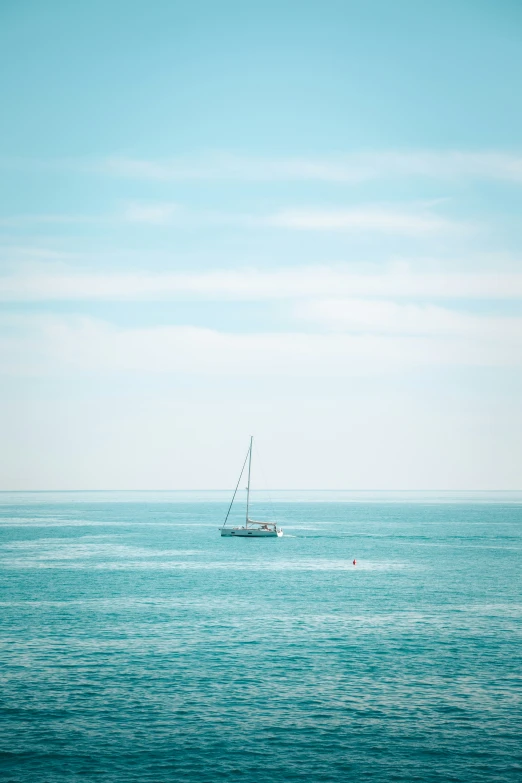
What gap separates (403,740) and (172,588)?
58.4m

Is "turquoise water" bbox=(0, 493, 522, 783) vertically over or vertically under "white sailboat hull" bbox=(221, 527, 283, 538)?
over

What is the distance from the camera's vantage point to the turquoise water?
39.4m

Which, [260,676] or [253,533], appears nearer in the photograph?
[260,676]

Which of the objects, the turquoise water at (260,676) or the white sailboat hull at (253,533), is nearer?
the turquoise water at (260,676)

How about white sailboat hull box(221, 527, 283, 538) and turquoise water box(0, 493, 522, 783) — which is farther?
white sailboat hull box(221, 527, 283, 538)

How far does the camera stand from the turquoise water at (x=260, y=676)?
129 ft

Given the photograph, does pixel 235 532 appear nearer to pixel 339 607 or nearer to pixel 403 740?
pixel 339 607

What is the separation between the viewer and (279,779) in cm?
3719

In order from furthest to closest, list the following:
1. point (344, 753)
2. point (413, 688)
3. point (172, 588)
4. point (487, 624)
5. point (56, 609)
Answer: point (172, 588) → point (56, 609) → point (487, 624) → point (413, 688) → point (344, 753)

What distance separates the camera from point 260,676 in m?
54.3

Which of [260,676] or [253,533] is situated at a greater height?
[260,676]

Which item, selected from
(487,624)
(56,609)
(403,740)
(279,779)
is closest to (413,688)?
(403,740)

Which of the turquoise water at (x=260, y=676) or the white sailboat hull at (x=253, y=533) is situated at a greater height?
the turquoise water at (x=260, y=676)

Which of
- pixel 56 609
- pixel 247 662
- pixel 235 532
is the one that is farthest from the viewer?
pixel 235 532
